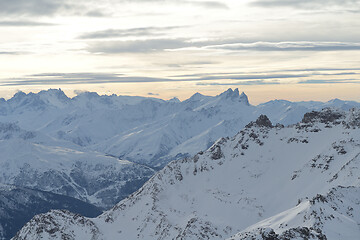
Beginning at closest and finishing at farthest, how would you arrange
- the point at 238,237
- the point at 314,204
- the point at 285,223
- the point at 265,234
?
the point at 265,234 < the point at 238,237 < the point at 285,223 < the point at 314,204

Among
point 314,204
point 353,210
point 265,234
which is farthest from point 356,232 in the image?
point 353,210

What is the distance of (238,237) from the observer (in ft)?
351

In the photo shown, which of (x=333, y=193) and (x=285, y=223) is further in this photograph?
(x=333, y=193)

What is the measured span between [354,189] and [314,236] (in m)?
101

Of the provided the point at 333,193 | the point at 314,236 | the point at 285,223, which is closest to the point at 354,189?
the point at 333,193

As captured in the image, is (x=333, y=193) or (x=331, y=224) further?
(x=333, y=193)

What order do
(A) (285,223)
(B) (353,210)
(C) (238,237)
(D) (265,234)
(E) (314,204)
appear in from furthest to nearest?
1. (B) (353,210)
2. (E) (314,204)
3. (A) (285,223)
4. (C) (238,237)
5. (D) (265,234)

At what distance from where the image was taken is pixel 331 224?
127 m

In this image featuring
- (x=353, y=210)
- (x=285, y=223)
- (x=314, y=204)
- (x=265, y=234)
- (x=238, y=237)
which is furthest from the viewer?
(x=353, y=210)

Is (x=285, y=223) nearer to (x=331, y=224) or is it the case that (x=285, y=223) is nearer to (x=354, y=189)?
(x=331, y=224)

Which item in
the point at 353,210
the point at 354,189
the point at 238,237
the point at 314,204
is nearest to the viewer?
the point at 238,237

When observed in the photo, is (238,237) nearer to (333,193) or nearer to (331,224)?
(331,224)

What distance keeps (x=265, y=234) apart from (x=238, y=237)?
27.8 ft

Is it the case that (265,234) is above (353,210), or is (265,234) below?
above
